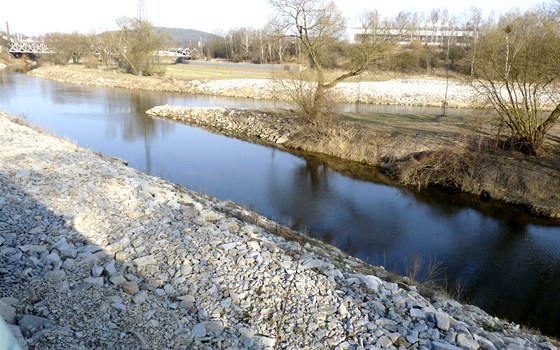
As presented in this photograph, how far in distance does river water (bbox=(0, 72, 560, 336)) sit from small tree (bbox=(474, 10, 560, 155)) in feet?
14.9

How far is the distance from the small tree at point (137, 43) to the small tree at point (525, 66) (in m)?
39.5

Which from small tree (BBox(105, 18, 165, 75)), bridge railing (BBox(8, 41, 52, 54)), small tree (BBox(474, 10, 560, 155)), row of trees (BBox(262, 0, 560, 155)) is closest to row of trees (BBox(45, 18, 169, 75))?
small tree (BBox(105, 18, 165, 75))

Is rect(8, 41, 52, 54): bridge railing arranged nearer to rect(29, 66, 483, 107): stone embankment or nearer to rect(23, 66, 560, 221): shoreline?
rect(29, 66, 483, 107): stone embankment

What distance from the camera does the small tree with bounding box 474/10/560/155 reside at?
15664mm

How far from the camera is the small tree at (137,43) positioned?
157ft

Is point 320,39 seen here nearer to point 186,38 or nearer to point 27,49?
point 27,49

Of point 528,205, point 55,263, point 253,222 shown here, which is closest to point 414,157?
point 528,205

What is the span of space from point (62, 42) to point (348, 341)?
67.7 meters

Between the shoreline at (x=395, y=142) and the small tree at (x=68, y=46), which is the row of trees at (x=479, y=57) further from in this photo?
the small tree at (x=68, y=46)

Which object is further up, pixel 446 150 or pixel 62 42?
pixel 62 42

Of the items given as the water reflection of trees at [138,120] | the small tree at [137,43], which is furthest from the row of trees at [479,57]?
the small tree at [137,43]

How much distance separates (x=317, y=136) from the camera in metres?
22.0

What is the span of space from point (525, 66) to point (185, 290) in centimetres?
1578

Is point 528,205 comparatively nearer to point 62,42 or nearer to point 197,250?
point 197,250
